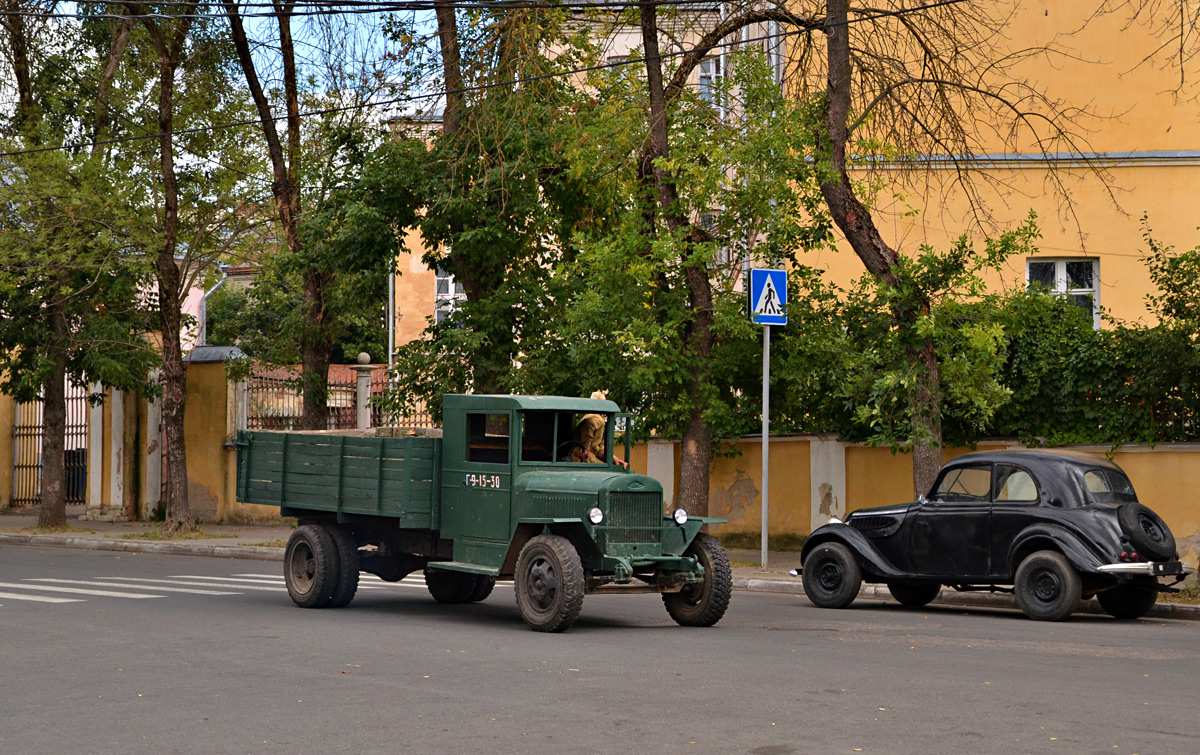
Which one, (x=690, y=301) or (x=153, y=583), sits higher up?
(x=690, y=301)

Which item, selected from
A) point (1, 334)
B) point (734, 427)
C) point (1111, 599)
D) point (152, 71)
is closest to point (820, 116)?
point (734, 427)

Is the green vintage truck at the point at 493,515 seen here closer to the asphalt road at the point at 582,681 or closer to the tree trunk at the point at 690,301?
the asphalt road at the point at 582,681

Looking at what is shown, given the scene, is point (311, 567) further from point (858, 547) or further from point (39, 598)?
point (858, 547)

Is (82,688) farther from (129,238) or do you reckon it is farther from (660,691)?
(129,238)

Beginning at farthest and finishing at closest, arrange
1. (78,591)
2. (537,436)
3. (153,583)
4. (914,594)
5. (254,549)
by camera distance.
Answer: (254,549)
(153,583)
(78,591)
(914,594)
(537,436)

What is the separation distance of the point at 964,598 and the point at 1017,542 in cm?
257

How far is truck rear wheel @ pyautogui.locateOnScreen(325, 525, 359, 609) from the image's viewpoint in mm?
13695

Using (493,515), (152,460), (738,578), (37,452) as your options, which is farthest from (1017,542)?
(37,452)

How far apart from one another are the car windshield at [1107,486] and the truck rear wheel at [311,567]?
7.60m

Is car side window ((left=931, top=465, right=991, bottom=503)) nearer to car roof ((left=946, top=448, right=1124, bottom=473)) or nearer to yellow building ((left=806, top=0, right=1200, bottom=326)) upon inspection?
car roof ((left=946, top=448, right=1124, bottom=473))

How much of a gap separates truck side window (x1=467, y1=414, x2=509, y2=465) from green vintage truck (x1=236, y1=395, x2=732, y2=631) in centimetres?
1

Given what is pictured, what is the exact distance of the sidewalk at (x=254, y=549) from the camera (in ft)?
49.6

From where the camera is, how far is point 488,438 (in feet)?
42.5

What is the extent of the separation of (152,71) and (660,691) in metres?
21.1
